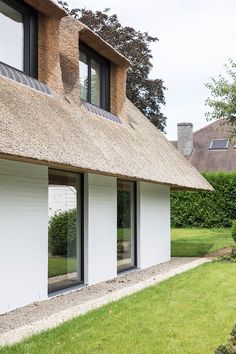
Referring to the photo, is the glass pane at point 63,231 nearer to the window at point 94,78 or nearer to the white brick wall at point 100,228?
the white brick wall at point 100,228

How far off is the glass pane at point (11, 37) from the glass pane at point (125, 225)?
4213 millimetres

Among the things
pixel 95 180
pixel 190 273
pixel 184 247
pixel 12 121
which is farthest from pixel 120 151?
pixel 184 247

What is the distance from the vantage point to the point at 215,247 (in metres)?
20.4

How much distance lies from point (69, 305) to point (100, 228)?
10.3 feet

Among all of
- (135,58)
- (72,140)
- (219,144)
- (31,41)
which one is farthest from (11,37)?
(219,144)

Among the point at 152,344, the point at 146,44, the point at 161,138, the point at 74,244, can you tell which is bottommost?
the point at 152,344

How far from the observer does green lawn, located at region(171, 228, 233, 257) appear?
19.4 meters

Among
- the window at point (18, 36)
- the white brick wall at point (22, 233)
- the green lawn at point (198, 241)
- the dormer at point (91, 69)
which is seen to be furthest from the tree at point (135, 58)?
the white brick wall at point (22, 233)

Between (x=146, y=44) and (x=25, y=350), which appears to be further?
(x=146, y=44)

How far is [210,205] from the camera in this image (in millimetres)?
29188

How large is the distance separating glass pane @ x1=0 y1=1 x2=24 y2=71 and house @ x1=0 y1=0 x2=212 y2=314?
0.02 m

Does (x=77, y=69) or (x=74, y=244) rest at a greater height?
(x=77, y=69)

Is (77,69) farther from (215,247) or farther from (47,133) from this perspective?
(215,247)

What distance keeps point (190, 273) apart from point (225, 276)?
0.89 metres
